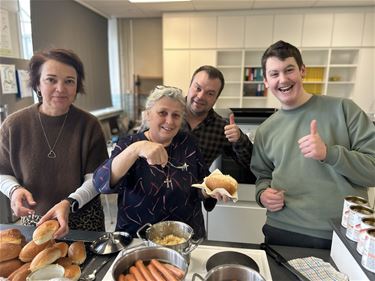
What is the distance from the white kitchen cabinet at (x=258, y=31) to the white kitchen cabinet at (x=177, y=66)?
1080 millimetres

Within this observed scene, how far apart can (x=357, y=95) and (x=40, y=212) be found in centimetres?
503

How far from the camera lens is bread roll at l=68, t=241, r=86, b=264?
88 centimetres

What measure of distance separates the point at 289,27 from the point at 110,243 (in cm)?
455

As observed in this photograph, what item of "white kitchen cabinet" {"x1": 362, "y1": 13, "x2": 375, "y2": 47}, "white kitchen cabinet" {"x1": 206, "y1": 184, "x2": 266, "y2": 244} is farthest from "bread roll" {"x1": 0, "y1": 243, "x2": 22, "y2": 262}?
"white kitchen cabinet" {"x1": 362, "y1": 13, "x2": 375, "y2": 47}

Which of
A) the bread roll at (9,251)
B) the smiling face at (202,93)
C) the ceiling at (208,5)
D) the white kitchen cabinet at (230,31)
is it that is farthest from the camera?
the white kitchen cabinet at (230,31)

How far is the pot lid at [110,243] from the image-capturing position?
954 mm

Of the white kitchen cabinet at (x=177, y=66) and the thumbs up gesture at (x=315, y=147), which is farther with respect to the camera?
the white kitchen cabinet at (x=177, y=66)

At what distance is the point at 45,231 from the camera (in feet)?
2.84

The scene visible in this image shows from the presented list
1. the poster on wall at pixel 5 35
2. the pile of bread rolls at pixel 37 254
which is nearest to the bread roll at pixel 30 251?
the pile of bread rolls at pixel 37 254

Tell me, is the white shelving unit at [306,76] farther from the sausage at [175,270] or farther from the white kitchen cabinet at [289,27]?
the sausage at [175,270]

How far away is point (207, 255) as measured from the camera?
956 mm

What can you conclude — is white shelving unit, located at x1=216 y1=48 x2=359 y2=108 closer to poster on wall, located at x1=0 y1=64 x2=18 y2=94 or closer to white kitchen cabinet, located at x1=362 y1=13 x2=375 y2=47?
white kitchen cabinet, located at x1=362 y1=13 x2=375 y2=47

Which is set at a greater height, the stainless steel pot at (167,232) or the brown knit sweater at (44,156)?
the brown knit sweater at (44,156)

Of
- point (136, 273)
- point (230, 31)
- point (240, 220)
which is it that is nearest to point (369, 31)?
point (230, 31)
